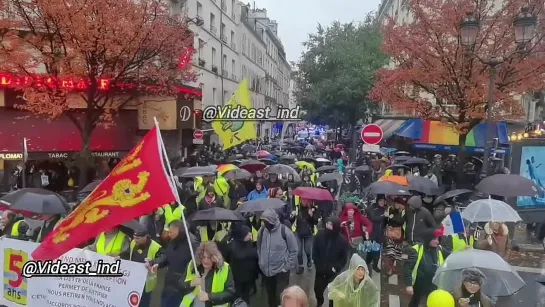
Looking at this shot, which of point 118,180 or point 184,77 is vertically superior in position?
point 184,77

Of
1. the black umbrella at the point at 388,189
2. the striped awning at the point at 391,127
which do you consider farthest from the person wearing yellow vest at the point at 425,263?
the striped awning at the point at 391,127

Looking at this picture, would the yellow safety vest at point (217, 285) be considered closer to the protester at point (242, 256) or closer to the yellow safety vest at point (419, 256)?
the protester at point (242, 256)

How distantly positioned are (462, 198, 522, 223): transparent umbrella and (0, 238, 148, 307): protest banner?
4863 millimetres

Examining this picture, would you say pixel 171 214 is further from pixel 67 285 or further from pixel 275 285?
pixel 67 285

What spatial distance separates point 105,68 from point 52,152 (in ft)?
14.7

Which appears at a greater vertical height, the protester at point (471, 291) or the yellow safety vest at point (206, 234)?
the protester at point (471, 291)

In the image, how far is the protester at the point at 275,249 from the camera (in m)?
6.77

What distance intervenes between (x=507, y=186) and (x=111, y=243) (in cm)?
706

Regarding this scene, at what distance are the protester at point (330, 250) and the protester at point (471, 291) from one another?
8.19ft

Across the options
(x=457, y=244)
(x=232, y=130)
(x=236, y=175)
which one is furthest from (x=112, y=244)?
(x=232, y=130)

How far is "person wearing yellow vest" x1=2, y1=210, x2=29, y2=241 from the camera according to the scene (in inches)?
270

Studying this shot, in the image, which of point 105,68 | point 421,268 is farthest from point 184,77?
point 421,268

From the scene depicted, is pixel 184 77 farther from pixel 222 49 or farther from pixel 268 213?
pixel 222 49

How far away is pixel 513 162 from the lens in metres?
11.8
